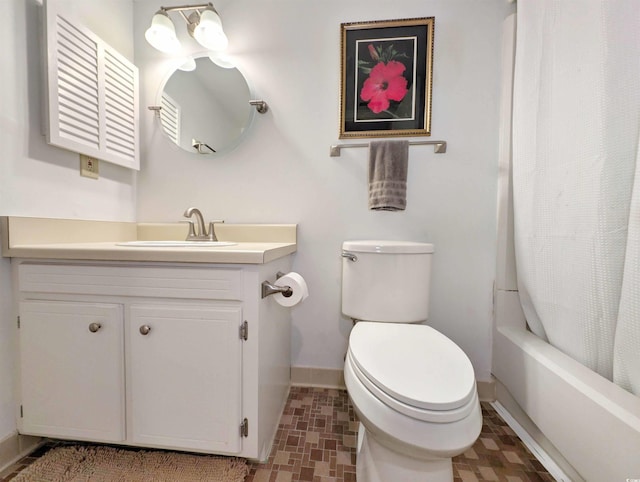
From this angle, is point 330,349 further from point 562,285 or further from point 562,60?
point 562,60

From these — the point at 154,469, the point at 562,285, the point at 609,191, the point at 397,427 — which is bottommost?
the point at 154,469

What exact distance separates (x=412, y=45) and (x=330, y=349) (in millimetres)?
1531

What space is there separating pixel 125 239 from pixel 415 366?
1.43m

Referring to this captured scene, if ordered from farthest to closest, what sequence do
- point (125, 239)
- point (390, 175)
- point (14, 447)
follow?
1. point (125, 239)
2. point (390, 175)
3. point (14, 447)

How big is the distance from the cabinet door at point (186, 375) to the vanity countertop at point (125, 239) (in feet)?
0.56

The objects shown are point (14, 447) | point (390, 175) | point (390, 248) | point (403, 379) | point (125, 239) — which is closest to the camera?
point (403, 379)

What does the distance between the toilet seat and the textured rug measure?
1.94ft

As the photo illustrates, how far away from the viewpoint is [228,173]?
1421 millimetres

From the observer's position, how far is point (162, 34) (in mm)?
1303

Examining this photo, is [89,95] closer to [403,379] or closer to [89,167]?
[89,167]

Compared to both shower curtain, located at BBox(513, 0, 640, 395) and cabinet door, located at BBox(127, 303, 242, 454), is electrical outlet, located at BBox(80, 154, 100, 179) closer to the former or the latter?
cabinet door, located at BBox(127, 303, 242, 454)

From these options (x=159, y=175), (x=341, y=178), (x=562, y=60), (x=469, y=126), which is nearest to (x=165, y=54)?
(x=159, y=175)

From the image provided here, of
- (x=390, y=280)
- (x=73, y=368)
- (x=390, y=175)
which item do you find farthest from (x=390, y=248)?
(x=73, y=368)

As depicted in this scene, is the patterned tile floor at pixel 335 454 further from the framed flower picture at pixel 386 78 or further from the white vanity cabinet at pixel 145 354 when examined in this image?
the framed flower picture at pixel 386 78
